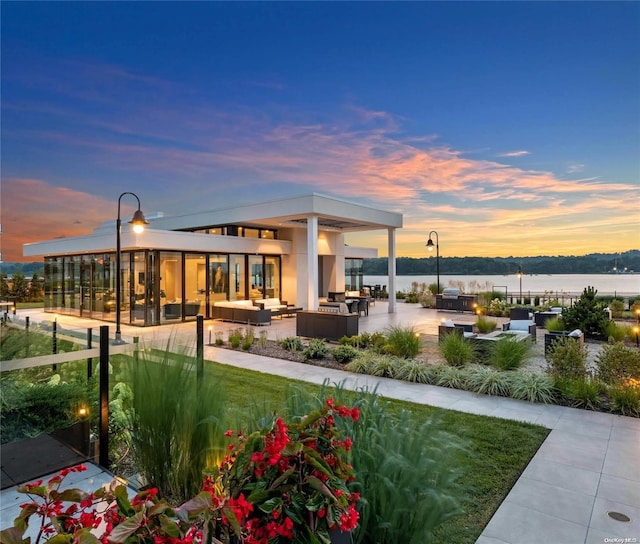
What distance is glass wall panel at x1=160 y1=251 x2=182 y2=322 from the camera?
48.9 feet

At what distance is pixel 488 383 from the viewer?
250 inches

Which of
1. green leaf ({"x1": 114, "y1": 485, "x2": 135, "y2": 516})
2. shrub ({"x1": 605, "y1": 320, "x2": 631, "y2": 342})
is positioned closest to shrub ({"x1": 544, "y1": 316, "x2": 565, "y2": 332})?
shrub ({"x1": 605, "y1": 320, "x2": 631, "y2": 342})

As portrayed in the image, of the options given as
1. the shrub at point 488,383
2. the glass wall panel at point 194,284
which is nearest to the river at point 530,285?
the glass wall panel at point 194,284

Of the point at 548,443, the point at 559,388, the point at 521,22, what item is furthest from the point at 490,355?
the point at 521,22

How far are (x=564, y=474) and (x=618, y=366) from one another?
3454mm

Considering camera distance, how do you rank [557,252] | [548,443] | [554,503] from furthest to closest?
[557,252]
[548,443]
[554,503]

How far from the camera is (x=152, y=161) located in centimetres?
1370

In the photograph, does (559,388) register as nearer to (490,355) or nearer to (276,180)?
(490,355)

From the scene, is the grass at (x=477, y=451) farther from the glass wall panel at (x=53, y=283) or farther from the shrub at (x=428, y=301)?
the glass wall panel at (x=53, y=283)

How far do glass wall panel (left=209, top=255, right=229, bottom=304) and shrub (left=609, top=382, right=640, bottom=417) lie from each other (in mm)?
13859

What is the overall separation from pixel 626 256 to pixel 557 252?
4.79 meters

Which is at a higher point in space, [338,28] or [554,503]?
[338,28]

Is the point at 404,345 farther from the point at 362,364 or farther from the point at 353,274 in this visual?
the point at 353,274

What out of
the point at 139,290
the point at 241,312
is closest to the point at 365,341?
the point at 241,312
